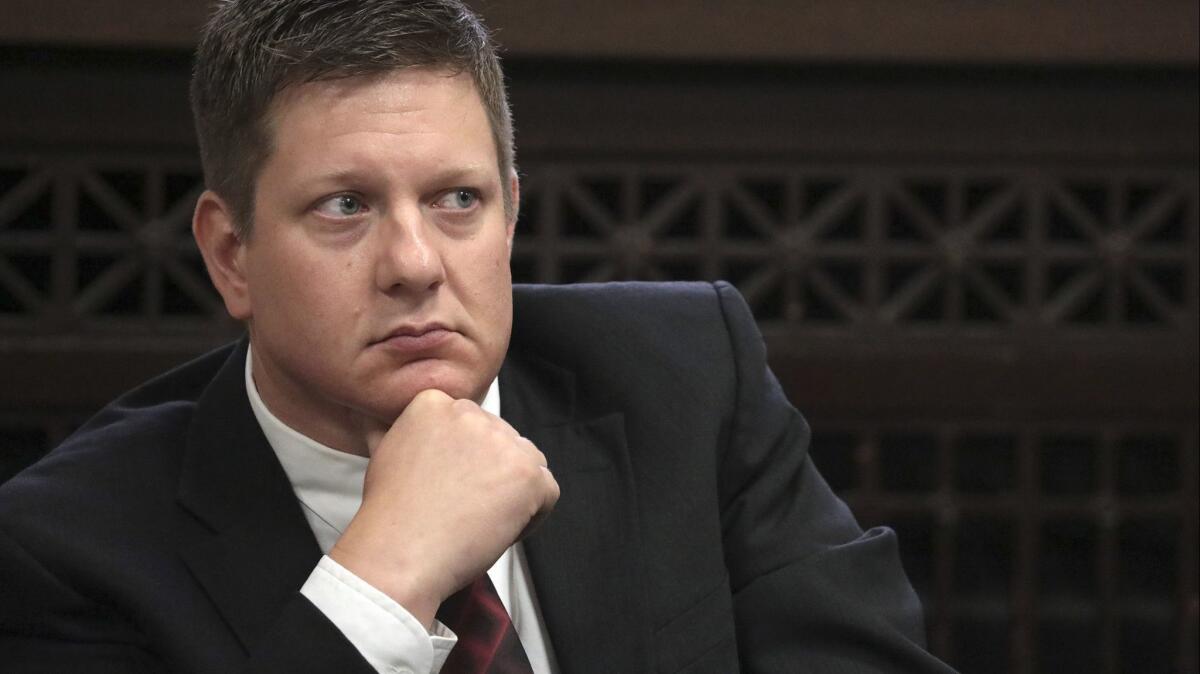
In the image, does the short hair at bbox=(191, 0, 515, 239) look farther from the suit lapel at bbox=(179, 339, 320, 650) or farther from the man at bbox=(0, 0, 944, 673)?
the suit lapel at bbox=(179, 339, 320, 650)

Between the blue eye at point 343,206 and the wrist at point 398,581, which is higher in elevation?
the blue eye at point 343,206

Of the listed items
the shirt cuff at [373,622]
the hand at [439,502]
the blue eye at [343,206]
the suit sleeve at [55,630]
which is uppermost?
the blue eye at [343,206]

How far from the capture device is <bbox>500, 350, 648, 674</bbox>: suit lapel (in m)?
1.69

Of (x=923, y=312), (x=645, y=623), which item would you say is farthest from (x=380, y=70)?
(x=923, y=312)

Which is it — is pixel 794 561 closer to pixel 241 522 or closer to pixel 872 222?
pixel 241 522

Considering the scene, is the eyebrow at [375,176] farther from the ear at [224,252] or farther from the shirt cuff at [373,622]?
the shirt cuff at [373,622]

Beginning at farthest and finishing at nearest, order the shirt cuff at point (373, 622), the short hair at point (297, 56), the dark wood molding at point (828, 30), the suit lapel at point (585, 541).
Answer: the dark wood molding at point (828, 30)
the suit lapel at point (585, 541)
the short hair at point (297, 56)
the shirt cuff at point (373, 622)

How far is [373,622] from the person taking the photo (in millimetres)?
1490

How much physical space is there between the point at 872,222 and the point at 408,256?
112cm

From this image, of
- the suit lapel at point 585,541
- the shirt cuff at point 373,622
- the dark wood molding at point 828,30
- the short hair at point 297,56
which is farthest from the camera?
the dark wood molding at point 828,30

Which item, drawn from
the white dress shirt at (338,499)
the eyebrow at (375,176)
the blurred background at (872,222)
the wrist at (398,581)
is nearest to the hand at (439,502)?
the wrist at (398,581)

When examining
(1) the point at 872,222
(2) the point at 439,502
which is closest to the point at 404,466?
(2) the point at 439,502

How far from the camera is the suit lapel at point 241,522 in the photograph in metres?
1.64

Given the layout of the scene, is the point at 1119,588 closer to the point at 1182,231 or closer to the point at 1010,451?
the point at 1010,451
